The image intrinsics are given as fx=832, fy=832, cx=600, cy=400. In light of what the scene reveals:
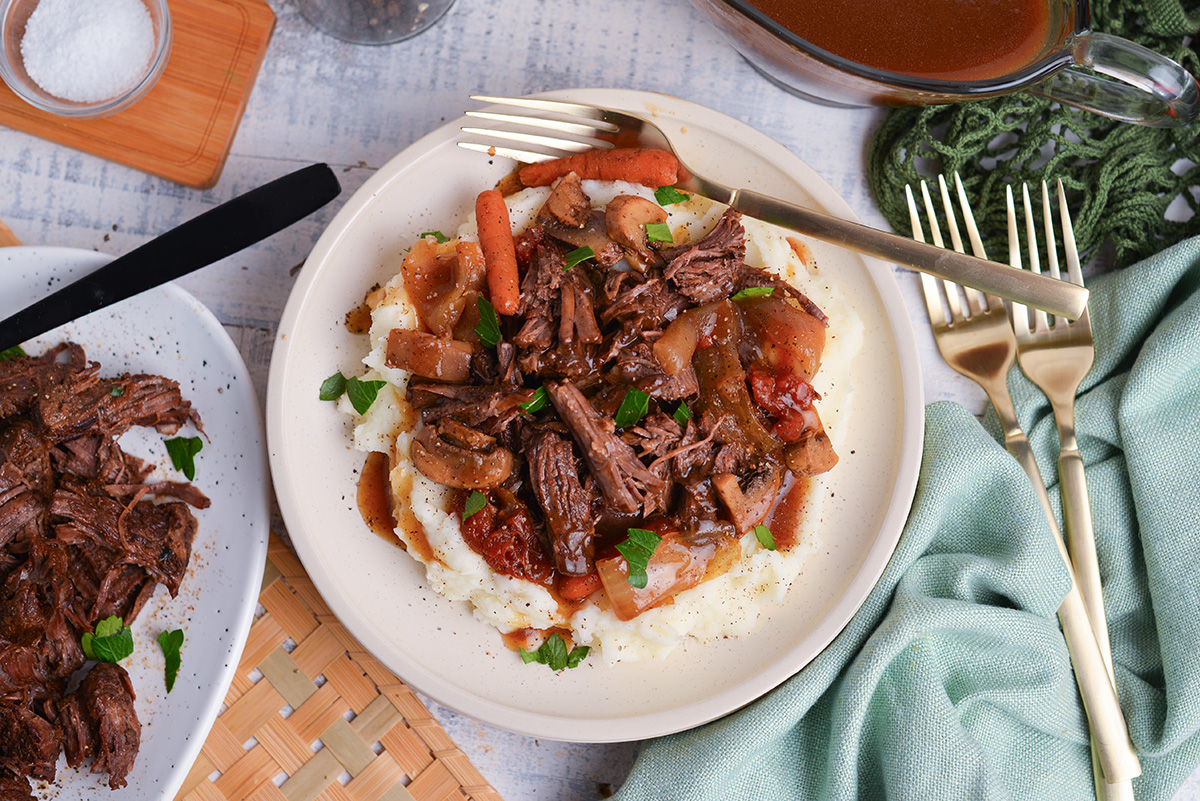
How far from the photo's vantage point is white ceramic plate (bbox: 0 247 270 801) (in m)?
4.05

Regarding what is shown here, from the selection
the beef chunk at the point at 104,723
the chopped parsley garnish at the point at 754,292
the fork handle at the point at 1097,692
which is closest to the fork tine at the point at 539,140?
the chopped parsley garnish at the point at 754,292

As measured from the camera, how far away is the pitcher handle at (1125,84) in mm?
3271

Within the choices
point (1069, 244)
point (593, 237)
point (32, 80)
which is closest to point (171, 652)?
point (593, 237)

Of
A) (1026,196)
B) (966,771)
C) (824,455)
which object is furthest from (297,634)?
(1026,196)

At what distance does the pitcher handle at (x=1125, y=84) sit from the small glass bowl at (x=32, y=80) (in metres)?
4.29

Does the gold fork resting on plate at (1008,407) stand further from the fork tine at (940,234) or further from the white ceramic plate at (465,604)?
the white ceramic plate at (465,604)

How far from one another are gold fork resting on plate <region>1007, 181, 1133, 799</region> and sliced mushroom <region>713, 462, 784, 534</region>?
1662 mm

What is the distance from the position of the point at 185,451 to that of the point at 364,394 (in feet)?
3.36

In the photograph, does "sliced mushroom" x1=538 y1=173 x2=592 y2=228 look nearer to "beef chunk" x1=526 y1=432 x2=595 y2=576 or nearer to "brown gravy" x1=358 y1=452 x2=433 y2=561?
"beef chunk" x1=526 y1=432 x2=595 y2=576

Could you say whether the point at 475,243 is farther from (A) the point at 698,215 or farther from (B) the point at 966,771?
(B) the point at 966,771

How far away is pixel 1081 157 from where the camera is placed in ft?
14.8

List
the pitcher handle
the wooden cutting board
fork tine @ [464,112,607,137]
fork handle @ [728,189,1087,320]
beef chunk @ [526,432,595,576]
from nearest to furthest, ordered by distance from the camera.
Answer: the pitcher handle < fork handle @ [728,189,1087,320] < beef chunk @ [526,432,595,576] < fork tine @ [464,112,607,137] < the wooden cutting board

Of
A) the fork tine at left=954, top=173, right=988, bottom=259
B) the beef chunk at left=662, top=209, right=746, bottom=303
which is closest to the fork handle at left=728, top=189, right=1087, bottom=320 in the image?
the beef chunk at left=662, top=209, right=746, bottom=303

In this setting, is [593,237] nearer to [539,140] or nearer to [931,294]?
[539,140]
